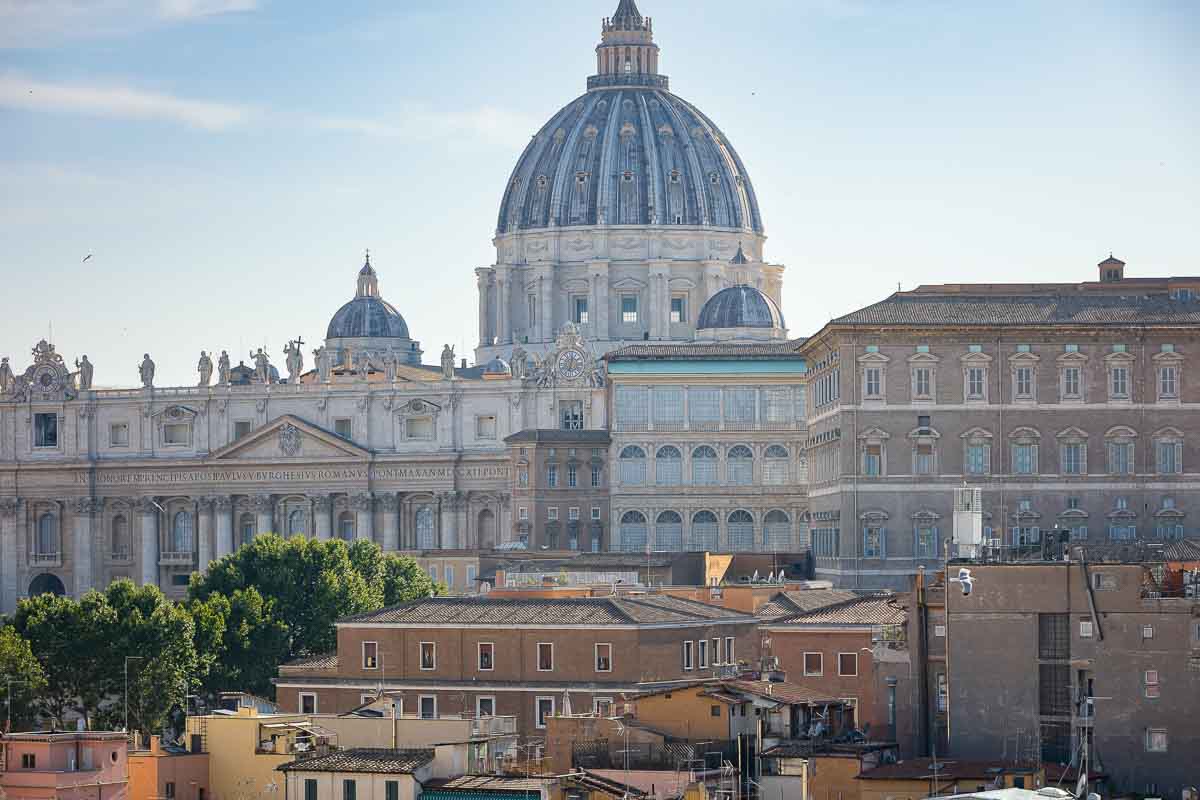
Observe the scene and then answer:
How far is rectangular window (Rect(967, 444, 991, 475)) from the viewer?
364 ft

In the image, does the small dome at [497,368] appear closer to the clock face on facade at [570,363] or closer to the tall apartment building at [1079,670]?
the clock face on facade at [570,363]

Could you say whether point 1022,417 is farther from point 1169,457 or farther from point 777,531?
point 777,531

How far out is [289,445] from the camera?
179625 mm

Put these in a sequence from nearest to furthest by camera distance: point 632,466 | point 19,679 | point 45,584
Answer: point 19,679 < point 632,466 < point 45,584

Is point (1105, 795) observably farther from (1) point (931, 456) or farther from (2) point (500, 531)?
(2) point (500, 531)

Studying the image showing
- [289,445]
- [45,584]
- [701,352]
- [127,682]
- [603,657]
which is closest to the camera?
[603,657]

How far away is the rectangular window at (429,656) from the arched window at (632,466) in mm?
64323

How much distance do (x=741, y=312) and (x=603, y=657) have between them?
9744 cm

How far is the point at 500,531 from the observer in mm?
173500

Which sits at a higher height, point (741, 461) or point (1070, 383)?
point (1070, 383)

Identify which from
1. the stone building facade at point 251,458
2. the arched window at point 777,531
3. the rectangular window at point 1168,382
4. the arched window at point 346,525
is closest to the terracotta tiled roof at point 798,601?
the rectangular window at point 1168,382

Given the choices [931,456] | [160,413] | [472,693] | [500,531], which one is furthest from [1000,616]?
[160,413]

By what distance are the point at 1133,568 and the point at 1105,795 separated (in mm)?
5601

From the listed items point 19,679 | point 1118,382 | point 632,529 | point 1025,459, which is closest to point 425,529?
point 632,529
